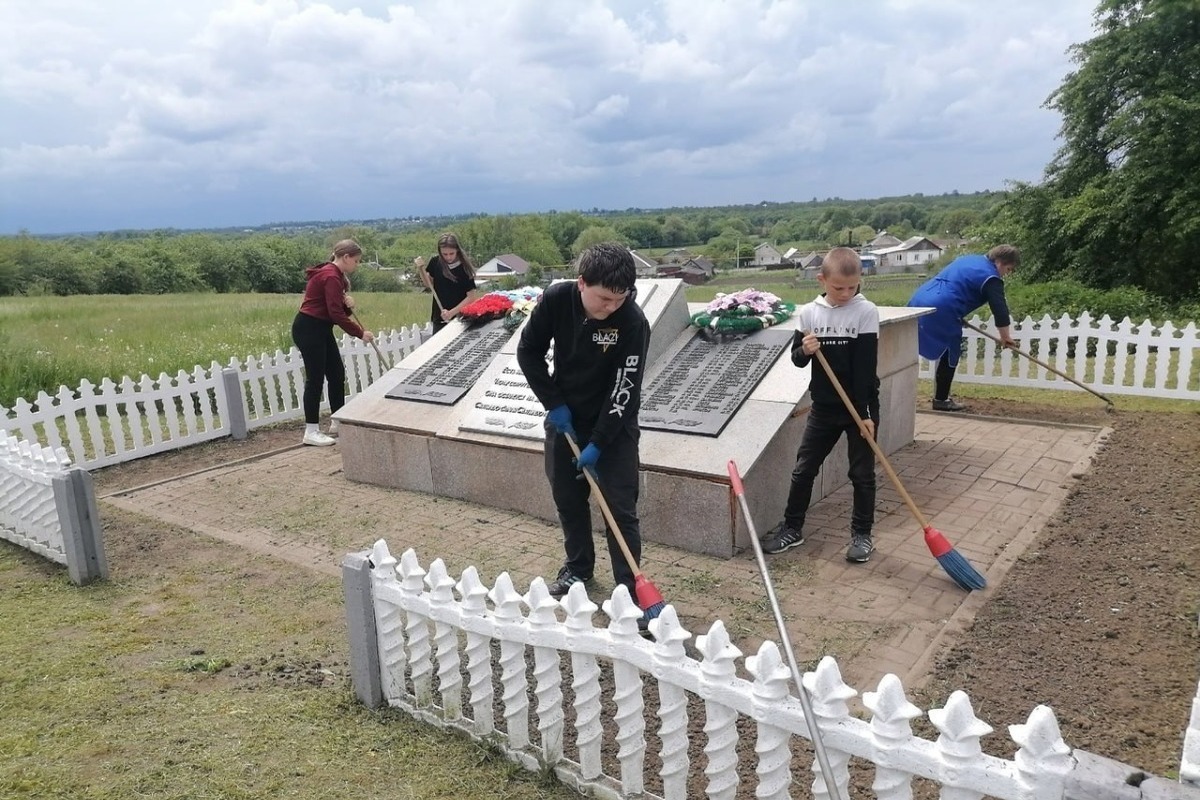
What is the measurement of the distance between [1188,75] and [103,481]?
1806 cm

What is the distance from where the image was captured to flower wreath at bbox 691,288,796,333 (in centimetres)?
621

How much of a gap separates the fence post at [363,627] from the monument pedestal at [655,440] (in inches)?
89.2

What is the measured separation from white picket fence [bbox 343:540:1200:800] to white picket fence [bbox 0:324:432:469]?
5008 mm

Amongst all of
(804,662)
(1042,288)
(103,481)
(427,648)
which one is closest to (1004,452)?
(804,662)

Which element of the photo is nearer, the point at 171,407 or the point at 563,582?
the point at 563,582

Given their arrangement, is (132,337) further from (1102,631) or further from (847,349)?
(1102,631)

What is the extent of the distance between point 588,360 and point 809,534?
224 cm

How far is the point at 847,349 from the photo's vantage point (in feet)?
15.6

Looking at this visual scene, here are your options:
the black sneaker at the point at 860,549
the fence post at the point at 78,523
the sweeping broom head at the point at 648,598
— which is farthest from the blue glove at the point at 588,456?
the fence post at the point at 78,523

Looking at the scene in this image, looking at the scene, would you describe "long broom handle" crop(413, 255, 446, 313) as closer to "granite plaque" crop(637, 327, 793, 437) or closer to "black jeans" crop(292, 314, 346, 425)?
"black jeans" crop(292, 314, 346, 425)

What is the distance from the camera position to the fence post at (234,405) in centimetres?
875

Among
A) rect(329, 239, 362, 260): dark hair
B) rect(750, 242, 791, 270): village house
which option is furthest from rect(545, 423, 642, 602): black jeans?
rect(750, 242, 791, 270): village house

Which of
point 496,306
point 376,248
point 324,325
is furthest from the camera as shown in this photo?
point 376,248

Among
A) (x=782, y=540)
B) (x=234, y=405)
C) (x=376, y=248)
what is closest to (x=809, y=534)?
(x=782, y=540)
